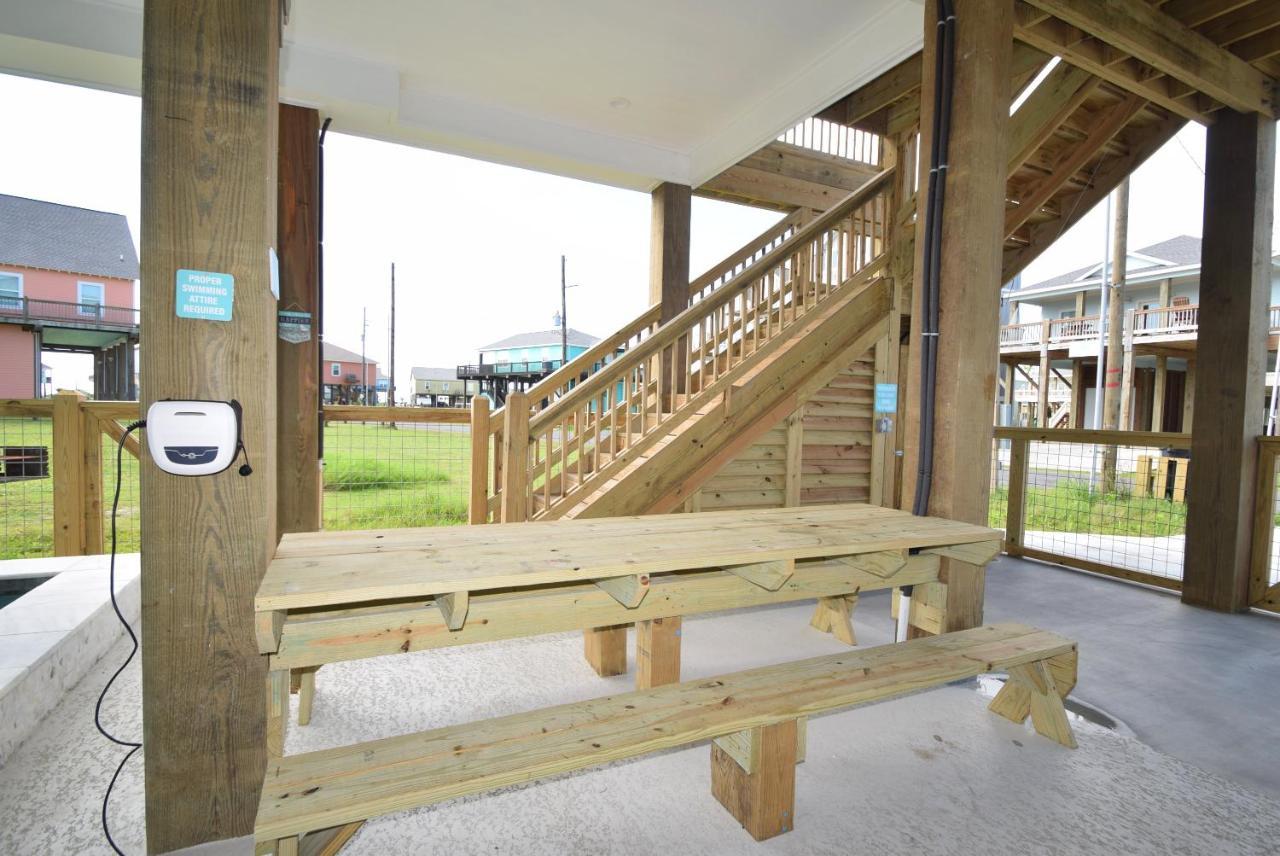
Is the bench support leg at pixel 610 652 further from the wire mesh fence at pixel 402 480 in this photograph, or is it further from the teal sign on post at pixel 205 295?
the wire mesh fence at pixel 402 480

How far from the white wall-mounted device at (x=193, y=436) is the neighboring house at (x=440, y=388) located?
20.6m

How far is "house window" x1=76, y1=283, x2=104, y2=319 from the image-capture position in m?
19.7

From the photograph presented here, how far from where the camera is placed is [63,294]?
64.6 ft

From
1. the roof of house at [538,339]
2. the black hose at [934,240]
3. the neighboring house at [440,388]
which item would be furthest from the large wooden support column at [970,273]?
the roof of house at [538,339]

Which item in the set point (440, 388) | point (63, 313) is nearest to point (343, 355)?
point (440, 388)

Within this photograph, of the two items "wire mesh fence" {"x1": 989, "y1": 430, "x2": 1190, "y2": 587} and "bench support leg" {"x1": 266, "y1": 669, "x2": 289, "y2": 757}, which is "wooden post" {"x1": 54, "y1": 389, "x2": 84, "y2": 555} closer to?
"bench support leg" {"x1": 266, "y1": 669, "x2": 289, "y2": 757}

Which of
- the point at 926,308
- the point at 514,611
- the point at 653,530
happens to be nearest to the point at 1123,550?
the point at 926,308

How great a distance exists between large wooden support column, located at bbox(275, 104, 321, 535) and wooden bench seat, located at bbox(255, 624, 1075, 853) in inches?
88.1

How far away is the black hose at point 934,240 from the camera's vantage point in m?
2.56

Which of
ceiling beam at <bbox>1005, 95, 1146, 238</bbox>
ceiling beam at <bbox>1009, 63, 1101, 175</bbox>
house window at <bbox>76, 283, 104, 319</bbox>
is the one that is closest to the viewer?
ceiling beam at <bbox>1009, 63, 1101, 175</bbox>

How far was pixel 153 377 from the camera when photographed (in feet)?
4.93

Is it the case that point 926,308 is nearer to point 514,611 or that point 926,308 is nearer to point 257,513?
point 514,611

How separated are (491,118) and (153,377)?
10.7 feet

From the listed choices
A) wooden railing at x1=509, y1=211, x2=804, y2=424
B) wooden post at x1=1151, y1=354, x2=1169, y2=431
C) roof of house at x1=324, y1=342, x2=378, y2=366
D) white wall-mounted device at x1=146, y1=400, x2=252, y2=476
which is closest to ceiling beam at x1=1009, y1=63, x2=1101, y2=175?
wooden railing at x1=509, y1=211, x2=804, y2=424
